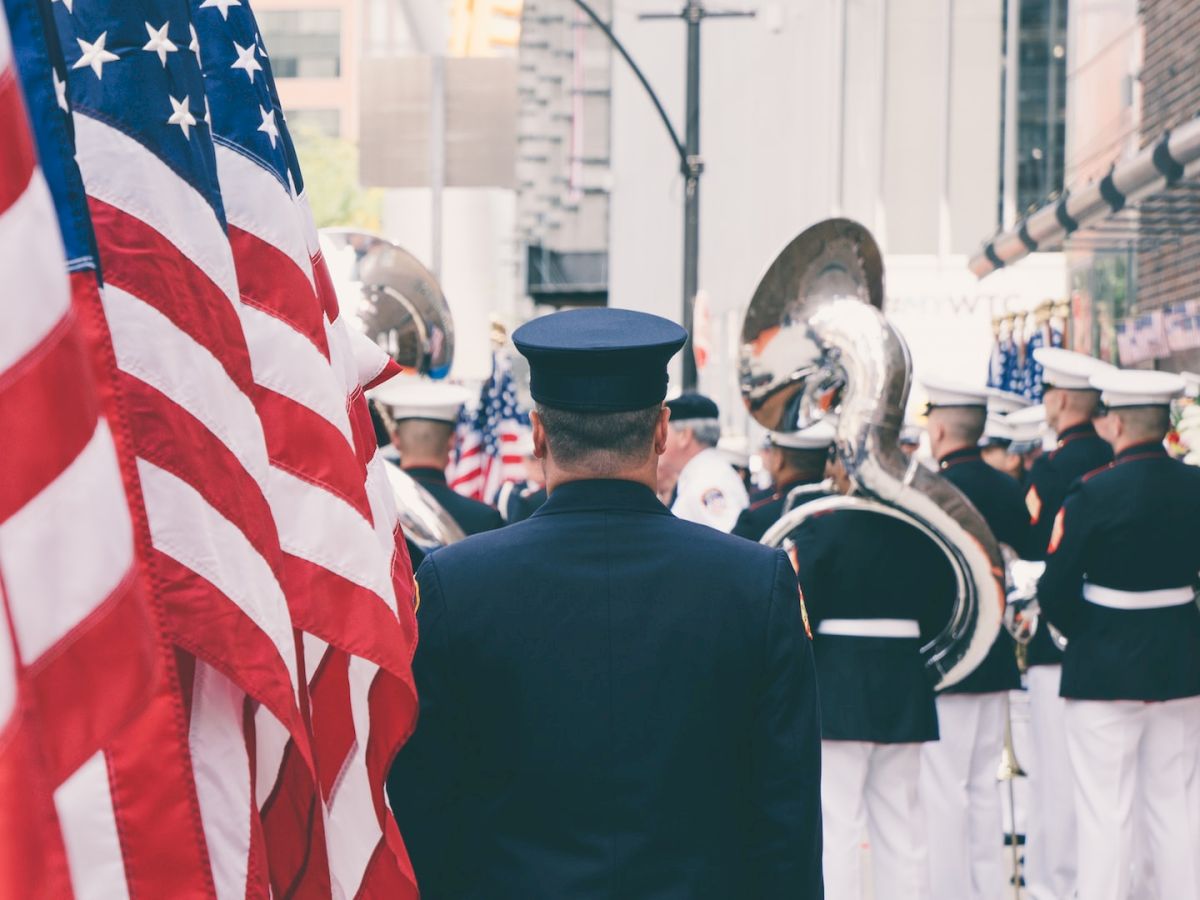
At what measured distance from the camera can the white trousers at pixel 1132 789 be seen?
7.78 m

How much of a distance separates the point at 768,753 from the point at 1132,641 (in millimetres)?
4767

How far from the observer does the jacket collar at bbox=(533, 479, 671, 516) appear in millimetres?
3332

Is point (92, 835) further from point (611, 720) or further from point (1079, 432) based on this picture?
point (1079, 432)

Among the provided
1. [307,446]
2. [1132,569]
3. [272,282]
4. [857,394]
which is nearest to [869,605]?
[857,394]

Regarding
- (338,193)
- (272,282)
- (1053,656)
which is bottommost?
(1053,656)

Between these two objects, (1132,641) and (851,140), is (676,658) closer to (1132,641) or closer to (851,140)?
(1132,641)

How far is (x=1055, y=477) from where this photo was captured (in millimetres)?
9211

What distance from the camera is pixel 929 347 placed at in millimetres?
24359

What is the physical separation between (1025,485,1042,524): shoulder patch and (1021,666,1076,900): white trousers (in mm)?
762

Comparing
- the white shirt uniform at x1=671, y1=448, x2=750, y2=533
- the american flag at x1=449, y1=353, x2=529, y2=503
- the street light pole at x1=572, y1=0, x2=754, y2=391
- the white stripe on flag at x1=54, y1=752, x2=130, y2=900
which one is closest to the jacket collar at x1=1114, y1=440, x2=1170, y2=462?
the white shirt uniform at x1=671, y1=448, x2=750, y2=533

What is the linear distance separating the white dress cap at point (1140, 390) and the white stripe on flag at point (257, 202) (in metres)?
5.07

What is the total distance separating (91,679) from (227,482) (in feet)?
2.51

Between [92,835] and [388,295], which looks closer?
[92,835]

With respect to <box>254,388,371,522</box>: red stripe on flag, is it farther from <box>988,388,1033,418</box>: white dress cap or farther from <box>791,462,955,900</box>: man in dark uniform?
<box>988,388,1033,418</box>: white dress cap
